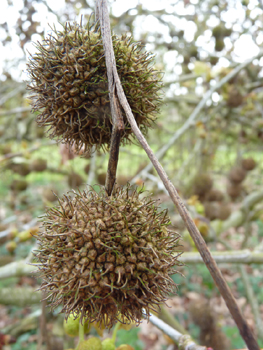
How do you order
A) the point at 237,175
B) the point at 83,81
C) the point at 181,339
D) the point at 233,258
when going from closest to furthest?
the point at 83,81
the point at 181,339
the point at 233,258
the point at 237,175

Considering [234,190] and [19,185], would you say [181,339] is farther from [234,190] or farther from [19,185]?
[19,185]

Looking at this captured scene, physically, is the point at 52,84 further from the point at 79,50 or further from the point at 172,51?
the point at 172,51

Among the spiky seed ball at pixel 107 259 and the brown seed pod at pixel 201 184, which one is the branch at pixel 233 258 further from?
the brown seed pod at pixel 201 184

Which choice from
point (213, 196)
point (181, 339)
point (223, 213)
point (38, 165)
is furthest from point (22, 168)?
point (181, 339)

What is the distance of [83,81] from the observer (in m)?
1.21

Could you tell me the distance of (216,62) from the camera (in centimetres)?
486

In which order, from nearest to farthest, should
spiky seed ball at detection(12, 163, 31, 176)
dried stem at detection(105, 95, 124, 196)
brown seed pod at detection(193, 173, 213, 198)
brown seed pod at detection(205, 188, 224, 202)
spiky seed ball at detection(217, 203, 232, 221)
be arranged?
dried stem at detection(105, 95, 124, 196)
brown seed pod at detection(193, 173, 213, 198)
spiky seed ball at detection(217, 203, 232, 221)
brown seed pod at detection(205, 188, 224, 202)
spiky seed ball at detection(12, 163, 31, 176)

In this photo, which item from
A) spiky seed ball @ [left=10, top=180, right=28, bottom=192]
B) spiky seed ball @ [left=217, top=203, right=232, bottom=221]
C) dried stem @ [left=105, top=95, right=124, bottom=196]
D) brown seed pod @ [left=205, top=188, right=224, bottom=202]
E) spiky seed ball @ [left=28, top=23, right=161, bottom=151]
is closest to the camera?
dried stem @ [left=105, top=95, right=124, bottom=196]

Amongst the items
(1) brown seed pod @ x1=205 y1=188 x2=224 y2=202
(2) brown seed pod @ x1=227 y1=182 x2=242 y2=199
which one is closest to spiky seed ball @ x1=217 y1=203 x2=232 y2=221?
(1) brown seed pod @ x1=205 y1=188 x2=224 y2=202

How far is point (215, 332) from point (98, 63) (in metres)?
3.12

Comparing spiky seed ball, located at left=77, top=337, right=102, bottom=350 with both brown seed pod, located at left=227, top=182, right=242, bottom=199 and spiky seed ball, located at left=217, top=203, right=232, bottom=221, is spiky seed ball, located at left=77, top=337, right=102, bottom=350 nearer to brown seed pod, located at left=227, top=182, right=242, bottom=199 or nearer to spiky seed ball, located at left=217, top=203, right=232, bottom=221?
spiky seed ball, located at left=217, top=203, right=232, bottom=221

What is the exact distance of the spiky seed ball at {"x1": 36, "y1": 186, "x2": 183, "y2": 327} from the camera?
1040 mm

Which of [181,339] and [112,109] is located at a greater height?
[112,109]

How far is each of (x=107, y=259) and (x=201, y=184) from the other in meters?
3.62
